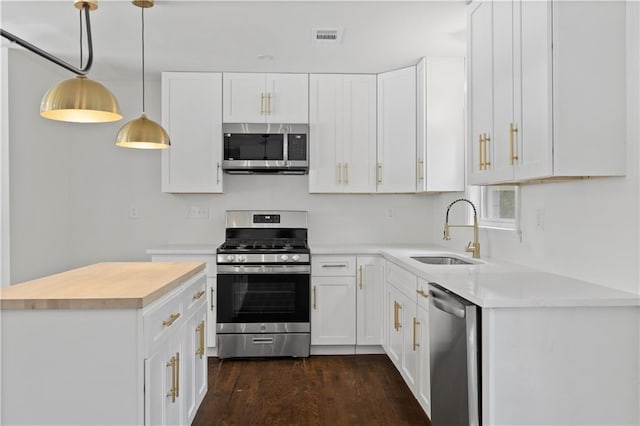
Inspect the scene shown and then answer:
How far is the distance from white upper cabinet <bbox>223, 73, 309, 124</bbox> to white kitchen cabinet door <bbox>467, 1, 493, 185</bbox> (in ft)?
5.78

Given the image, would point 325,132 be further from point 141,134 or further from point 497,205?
point 141,134

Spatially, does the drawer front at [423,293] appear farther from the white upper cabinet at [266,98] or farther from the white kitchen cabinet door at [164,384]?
the white upper cabinet at [266,98]

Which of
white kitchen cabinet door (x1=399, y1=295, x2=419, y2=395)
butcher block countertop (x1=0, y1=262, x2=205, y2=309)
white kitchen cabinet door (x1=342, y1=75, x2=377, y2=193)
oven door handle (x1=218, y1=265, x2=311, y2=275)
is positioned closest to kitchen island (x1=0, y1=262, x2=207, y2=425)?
butcher block countertop (x1=0, y1=262, x2=205, y2=309)

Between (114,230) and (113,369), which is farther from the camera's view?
(114,230)

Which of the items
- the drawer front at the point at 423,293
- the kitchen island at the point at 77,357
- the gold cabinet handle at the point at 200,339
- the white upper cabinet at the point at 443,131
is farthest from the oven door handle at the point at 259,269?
the kitchen island at the point at 77,357

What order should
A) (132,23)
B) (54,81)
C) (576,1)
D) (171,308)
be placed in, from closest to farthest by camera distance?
1. (576,1)
2. (171,308)
3. (132,23)
4. (54,81)

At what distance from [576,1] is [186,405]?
8.24ft

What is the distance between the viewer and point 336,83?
4203 millimetres

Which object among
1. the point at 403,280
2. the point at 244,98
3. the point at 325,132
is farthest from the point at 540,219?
the point at 244,98

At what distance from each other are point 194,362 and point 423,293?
4.26ft

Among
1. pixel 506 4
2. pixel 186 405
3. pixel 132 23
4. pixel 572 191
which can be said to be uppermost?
pixel 132 23

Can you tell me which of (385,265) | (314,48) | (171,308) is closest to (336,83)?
(314,48)

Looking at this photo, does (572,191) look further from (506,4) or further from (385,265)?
(385,265)

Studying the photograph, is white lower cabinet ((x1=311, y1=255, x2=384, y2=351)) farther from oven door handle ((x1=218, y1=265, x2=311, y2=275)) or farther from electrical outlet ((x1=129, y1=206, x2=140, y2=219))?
electrical outlet ((x1=129, y1=206, x2=140, y2=219))
